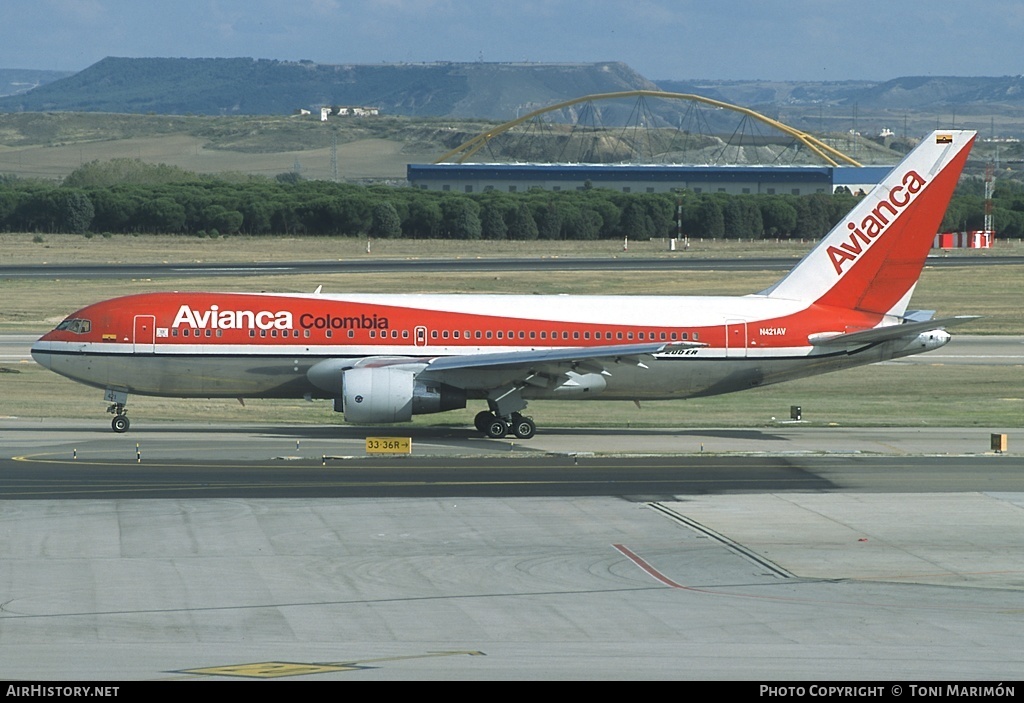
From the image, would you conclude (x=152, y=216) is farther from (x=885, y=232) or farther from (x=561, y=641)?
(x=561, y=641)

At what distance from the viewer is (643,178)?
635 feet

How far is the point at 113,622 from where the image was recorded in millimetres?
21203

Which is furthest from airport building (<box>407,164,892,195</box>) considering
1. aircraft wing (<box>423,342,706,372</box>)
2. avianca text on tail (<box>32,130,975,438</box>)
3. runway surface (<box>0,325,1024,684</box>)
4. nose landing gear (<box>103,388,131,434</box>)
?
runway surface (<box>0,325,1024,684</box>)

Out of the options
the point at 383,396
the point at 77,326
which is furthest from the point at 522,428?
the point at 77,326

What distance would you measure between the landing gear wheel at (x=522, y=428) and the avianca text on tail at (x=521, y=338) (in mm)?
40

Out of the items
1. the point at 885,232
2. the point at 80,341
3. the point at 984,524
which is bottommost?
the point at 984,524

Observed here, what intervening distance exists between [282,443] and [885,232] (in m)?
19.9

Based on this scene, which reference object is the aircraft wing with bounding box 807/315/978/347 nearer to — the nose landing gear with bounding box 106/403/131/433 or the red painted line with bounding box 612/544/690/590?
the red painted line with bounding box 612/544/690/590

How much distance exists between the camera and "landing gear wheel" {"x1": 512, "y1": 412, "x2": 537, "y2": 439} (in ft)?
140

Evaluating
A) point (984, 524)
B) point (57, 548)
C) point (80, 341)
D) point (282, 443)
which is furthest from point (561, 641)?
point (80, 341)

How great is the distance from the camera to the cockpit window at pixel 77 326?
4259cm

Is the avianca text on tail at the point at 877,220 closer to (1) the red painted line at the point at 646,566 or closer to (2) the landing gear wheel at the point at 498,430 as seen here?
(2) the landing gear wheel at the point at 498,430

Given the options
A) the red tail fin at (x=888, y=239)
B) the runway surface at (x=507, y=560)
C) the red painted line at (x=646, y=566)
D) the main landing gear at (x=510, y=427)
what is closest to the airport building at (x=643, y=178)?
the red tail fin at (x=888, y=239)

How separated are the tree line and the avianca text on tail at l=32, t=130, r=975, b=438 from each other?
77257 mm
